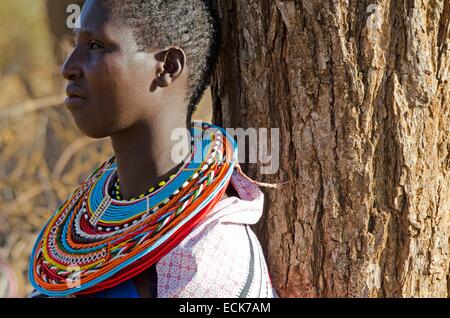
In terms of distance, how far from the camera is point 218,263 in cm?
197

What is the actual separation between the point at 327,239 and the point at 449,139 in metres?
0.53

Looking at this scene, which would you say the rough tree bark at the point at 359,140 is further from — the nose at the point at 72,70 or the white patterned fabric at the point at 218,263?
the nose at the point at 72,70

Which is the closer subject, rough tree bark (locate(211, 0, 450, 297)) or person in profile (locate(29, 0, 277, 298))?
person in profile (locate(29, 0, 277, 298))

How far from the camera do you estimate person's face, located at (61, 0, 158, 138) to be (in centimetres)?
211

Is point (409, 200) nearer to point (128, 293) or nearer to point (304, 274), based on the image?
point (304, 274)

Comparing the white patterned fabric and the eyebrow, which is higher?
the eyebrow

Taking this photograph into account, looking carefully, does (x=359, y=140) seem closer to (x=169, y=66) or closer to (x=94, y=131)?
(x=169, y=66)

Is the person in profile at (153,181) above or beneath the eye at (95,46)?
beneath

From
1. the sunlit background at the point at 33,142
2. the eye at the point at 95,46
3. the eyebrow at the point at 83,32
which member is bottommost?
the sunlit background at the point at 33,142

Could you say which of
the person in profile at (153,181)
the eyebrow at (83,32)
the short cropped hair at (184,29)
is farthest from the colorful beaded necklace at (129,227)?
the eyebrow at (83,32)

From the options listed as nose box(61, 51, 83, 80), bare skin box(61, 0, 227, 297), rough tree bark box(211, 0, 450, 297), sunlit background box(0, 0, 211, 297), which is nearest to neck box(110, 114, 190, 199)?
bare skin box(61, 0, 227, 297)

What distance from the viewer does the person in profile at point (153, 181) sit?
2010mm

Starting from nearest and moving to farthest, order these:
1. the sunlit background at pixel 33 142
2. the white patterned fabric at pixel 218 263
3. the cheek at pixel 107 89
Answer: the white patterned fabric at pixel 218 263, the cheek at pixel 107 89, the sunlit background at pixel 33 142

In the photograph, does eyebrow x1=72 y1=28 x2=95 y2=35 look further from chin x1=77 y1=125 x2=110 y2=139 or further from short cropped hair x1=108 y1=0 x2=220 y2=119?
chin x1=77 y1=125 x2=110 y2=139
